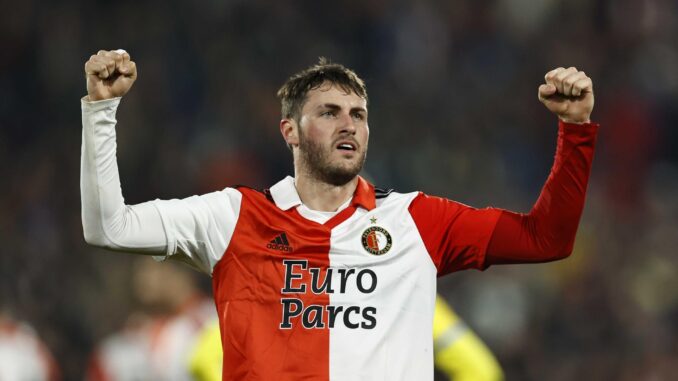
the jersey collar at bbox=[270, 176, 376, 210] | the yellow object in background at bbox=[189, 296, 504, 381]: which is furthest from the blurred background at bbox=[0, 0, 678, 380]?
the jersey collar at bbox=[270, 176, 376, 210]

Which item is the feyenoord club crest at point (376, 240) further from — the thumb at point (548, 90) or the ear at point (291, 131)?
the thumb at point (548, 90)

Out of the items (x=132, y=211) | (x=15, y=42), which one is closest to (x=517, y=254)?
(x=132, y=211)

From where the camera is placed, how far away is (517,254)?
357 centimetres

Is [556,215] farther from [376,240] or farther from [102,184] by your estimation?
[102,184]

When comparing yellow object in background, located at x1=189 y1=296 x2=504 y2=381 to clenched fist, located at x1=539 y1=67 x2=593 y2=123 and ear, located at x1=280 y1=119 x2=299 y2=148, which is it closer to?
ear, located at x1=280 y1=119 x2=299 y2=148

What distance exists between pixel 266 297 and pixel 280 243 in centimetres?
18

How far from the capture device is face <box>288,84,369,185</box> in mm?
3746

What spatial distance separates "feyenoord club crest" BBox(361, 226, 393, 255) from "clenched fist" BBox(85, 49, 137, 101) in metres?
0.85

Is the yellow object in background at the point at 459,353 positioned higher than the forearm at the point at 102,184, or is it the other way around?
the forearm at the point at 102,184

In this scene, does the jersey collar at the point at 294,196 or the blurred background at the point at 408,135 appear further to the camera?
the blurred background at the point at 408,135

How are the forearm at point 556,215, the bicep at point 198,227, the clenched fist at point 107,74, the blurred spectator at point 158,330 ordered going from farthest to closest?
the blurred spectator at point 158,330 < the bicep at point 198,227 < the forearm at point 556,215 < the clenched fist at point 107,74

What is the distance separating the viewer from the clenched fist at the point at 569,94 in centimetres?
333

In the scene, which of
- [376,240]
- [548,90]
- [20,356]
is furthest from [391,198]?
[20,356]

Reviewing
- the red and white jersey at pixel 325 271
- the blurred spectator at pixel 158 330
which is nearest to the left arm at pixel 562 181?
the red and white jersey at pixel 325 271
